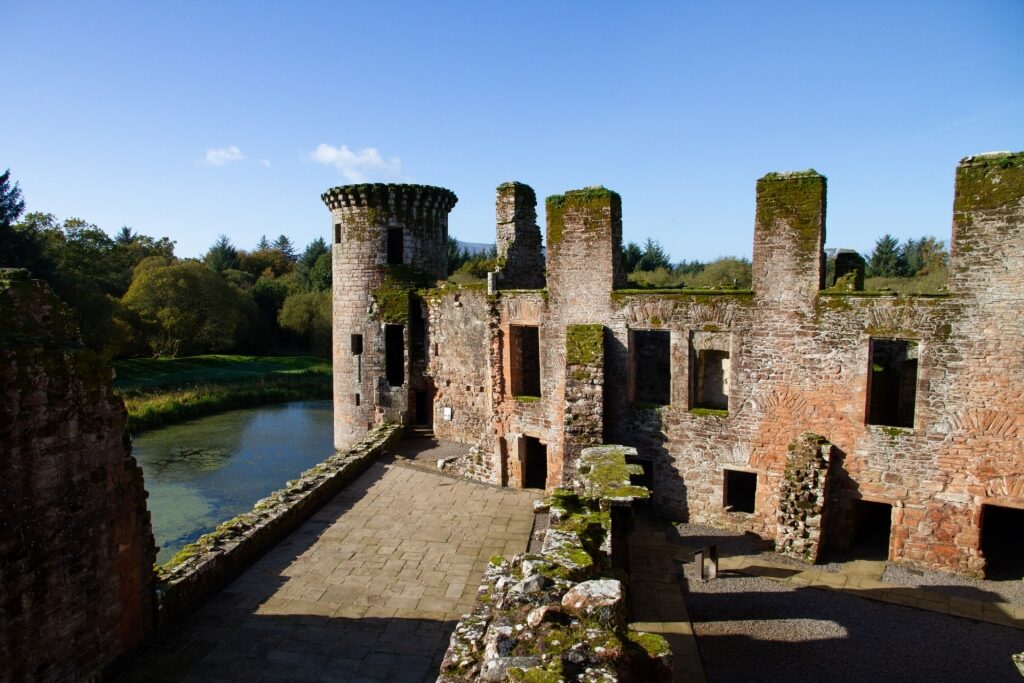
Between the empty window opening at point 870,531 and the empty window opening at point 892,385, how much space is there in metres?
1.66

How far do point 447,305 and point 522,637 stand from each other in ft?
45.1

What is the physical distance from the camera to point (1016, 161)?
9.66 meters

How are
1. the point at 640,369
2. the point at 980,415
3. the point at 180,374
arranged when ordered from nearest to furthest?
the point at 980,415 < the point at 640,369 < the point at 180,374

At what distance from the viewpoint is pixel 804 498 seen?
10.9 metres

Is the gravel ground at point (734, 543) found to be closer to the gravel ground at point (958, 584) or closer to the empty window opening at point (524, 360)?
the gravel ground at point (958, 584)

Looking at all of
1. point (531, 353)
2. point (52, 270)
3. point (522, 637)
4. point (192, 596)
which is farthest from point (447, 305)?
point (52, 270)

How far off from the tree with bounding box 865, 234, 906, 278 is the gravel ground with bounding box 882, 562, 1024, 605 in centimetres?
3592

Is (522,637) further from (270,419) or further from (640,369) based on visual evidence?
(270,419)

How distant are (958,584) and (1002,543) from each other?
2.06 meters

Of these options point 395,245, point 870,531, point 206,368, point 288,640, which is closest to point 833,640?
point 870,531

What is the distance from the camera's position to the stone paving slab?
7.77m

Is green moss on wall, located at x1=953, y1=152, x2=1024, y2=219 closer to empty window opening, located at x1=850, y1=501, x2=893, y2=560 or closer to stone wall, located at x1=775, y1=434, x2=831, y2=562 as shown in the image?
stone wall, located at x1=775, y1=434, x2=831, y2=562

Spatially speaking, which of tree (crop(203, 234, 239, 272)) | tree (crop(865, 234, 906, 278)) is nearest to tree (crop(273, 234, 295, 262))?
tree (crop(203, 234, 239, 272))

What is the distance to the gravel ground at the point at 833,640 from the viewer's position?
7.93 metres
